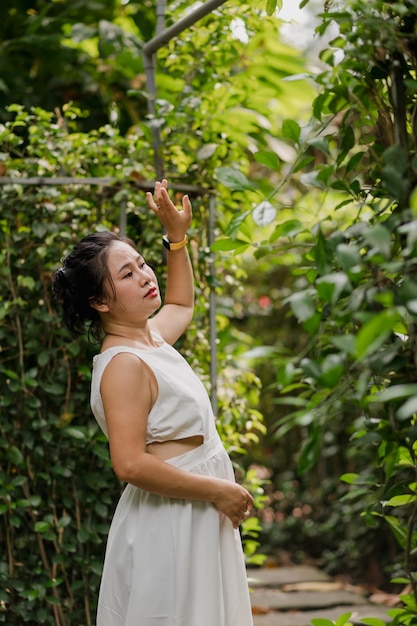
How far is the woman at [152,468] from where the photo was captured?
182cm

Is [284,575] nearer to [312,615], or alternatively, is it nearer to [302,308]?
[312,615]

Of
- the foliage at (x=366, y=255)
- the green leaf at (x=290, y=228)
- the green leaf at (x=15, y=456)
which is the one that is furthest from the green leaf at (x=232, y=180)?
the green leaf at (x=15, y=456)

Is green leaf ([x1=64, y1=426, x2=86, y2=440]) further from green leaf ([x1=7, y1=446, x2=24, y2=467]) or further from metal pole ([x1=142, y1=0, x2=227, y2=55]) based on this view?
metal pole ([x1=142, y1=0, x2=227, y2=55])

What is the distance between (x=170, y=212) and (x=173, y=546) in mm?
850

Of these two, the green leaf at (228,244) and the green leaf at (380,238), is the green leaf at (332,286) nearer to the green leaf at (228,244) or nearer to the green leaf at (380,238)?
the green leaf at (380,238)

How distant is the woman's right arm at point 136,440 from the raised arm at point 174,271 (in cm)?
38

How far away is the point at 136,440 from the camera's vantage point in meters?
1.79

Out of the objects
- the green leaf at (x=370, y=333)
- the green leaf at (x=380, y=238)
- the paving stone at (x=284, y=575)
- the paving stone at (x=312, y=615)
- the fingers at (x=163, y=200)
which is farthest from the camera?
the paving stone at (x=284, y=575)

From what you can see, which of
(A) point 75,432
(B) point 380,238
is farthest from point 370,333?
(A) point 75,432

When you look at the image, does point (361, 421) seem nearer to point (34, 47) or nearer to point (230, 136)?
point (230, 136)

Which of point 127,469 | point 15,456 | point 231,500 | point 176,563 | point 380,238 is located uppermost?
point 380,238

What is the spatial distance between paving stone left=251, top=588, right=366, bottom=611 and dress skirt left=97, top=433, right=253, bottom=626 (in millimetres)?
1986

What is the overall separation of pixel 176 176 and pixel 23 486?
44.2 inches

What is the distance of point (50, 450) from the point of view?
8.70ft
